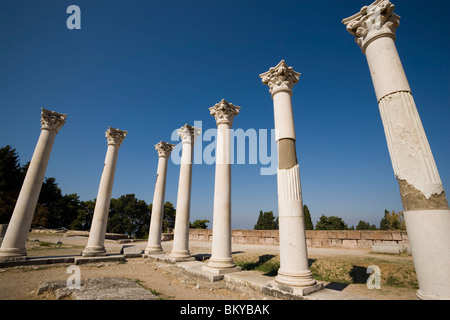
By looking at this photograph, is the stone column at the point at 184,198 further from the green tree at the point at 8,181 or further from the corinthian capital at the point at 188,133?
the green tree at the point at 8,181

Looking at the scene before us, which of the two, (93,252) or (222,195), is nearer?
(222,195)

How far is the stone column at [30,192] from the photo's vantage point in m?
18.7

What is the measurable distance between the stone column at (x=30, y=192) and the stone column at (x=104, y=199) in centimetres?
515

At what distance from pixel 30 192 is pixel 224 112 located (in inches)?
796

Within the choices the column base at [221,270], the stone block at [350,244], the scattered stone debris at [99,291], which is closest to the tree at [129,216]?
the stone block at [350,244]

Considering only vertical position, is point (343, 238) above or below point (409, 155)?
below

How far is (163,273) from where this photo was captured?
17141 mm

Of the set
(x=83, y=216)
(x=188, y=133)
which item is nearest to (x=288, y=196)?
(x=188, y=133)

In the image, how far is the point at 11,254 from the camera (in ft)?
59.8

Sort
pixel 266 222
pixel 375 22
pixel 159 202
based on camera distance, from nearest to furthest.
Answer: pixel 375 22
pixel 159 202
pixel 266 222

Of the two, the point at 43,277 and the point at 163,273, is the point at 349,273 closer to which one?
the point at 163,273

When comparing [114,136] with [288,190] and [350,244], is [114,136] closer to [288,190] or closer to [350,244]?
[288,190]
